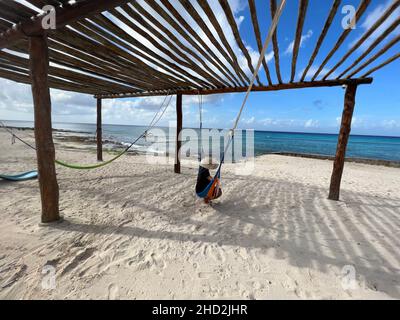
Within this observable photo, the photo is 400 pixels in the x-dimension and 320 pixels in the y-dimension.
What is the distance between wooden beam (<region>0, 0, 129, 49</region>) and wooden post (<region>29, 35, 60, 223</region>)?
0.36 ft

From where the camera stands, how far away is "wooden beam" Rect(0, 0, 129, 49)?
1534 millimetres

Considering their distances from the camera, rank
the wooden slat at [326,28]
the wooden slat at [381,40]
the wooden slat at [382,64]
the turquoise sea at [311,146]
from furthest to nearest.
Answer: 1. the turquoise sea at [311,146]
2. the wooden slat at [382,64]
3. the wooden slat at [381,40]
4. the wooden slat at [326,28]

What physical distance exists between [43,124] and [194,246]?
221 centimetres

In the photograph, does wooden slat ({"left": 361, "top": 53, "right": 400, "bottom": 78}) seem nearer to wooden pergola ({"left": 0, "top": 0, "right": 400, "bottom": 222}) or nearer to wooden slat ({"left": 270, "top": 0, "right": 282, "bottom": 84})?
wooden pergola ({"left": 0, "top": 0, "right": 400, "bottom": 222})

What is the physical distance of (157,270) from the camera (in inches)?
62.2

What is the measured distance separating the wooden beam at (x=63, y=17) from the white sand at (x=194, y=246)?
2.15 meters

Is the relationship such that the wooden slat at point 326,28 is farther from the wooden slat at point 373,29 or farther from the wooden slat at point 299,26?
the wooden slat at point 373,29

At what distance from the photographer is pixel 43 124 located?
2.08m

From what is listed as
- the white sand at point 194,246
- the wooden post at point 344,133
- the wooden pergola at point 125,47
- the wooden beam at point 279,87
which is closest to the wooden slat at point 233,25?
the wooden pergola at point 125,47

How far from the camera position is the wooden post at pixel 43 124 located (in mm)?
1982

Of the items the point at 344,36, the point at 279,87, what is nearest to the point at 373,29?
the point at 344,36

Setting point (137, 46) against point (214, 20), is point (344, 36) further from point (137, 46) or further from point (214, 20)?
point (137, 46)

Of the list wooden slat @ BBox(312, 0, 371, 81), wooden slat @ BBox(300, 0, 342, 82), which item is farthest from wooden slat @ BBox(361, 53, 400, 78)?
wooden slat @ BBox(300, 0, 342, 82)

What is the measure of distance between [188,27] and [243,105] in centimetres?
103
